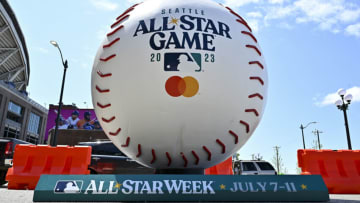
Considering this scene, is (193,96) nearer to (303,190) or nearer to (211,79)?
(211,79)

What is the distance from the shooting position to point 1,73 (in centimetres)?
4866

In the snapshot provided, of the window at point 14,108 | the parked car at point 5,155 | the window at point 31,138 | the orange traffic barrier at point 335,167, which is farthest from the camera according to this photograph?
the window at point 31,138

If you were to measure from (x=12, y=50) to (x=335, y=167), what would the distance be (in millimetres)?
48744

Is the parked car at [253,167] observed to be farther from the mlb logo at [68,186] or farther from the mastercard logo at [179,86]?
the mlb logo at [68,186]

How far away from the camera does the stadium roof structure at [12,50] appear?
35906 mm

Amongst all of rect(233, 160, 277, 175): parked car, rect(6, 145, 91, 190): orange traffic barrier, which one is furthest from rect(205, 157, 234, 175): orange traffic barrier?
rect(233, 160, 277, 175): parked car

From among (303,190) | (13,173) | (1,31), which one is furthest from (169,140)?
(1,31)

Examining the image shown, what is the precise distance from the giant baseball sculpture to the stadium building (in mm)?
37512

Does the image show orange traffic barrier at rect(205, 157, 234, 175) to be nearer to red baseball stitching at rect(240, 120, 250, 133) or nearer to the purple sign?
red baseball stitching at rect(240, 120, 250, 133)

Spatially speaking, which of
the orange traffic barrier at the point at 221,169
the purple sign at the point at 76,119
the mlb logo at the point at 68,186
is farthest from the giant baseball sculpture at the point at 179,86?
the purple sign at the point at 76,119

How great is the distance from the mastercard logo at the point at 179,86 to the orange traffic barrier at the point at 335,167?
4.07m

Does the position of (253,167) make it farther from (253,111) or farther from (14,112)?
(14,112)

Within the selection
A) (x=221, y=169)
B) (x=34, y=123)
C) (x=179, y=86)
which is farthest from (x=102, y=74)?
(x=34, y=123)

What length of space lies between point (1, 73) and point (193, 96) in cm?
5561
